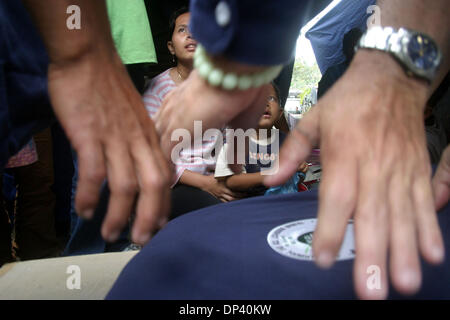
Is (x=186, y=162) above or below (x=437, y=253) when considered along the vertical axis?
below

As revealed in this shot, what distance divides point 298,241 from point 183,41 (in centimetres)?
93

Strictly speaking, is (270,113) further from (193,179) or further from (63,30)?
(63,30)

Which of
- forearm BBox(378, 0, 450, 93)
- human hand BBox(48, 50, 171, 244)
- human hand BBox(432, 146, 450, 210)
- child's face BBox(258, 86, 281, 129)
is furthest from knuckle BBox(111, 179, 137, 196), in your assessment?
child's face BBox(258, 86, 281, 129)

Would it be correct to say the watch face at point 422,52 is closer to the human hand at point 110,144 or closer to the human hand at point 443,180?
the human hand at point 443,180

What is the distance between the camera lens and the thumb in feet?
1.17

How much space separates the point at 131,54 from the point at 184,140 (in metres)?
0.67

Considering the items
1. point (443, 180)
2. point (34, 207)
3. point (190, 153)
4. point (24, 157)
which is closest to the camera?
point (443, 180)

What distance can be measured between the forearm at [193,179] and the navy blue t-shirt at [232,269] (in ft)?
1.53

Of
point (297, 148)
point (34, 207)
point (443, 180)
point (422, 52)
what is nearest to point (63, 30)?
point (297, 148)

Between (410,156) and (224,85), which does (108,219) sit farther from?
(410,156)

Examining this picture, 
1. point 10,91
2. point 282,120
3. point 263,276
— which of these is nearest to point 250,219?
point 263,276

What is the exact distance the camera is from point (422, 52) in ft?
1.22

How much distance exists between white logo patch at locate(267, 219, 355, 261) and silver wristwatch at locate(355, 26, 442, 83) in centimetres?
26

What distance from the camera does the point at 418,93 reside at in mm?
373
